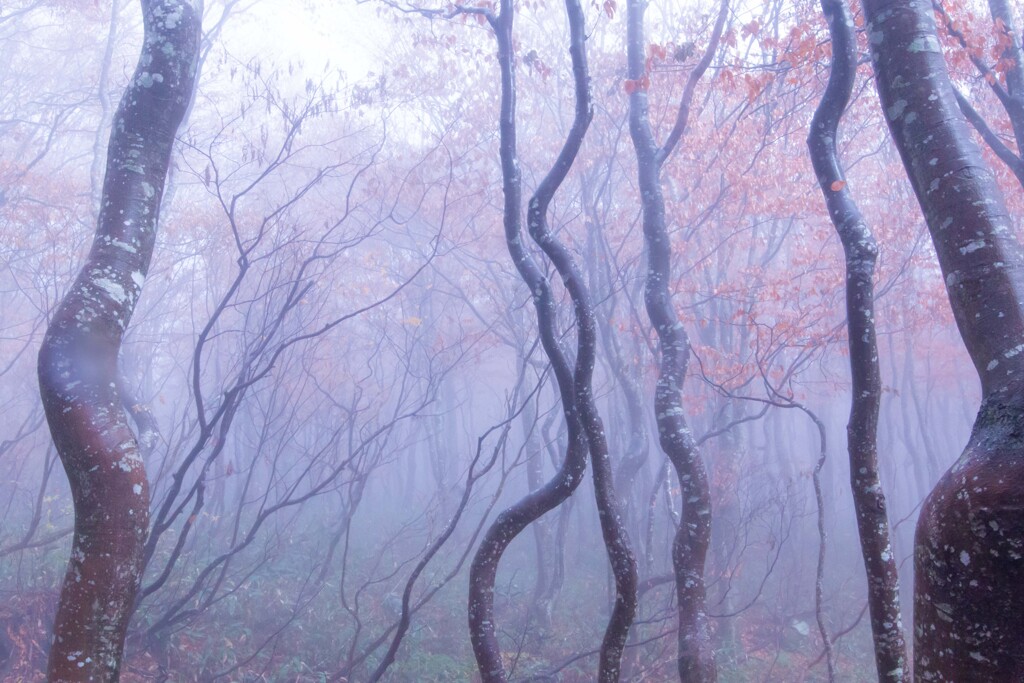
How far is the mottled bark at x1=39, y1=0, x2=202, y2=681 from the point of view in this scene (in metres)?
2.52

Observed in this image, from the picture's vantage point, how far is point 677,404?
5.70m

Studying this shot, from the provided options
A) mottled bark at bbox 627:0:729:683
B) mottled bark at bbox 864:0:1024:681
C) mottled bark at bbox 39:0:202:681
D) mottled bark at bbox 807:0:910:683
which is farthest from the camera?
mottled bark at bbox 627:0:729:683

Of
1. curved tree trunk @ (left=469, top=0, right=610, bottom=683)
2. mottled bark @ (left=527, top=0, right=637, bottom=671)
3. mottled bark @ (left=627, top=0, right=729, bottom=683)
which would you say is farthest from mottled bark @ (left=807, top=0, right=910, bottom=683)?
mottled bark @ (left=627, top=0, right=729, bottom=683)

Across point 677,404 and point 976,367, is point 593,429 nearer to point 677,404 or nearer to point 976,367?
point 677,404

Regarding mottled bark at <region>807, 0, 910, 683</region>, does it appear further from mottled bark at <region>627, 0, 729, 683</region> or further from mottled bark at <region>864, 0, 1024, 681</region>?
mottled bark at <region>627, 0, 729, 683</region>

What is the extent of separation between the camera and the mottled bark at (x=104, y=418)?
252 cm

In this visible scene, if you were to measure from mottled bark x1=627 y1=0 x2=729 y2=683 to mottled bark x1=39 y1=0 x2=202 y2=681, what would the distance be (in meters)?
3.84

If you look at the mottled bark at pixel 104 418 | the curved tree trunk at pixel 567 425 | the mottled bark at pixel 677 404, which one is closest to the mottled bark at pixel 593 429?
the curved tree trunk at pixel 567 425

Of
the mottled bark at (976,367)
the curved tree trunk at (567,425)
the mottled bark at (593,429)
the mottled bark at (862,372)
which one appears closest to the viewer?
the mottled bark at (976,367)

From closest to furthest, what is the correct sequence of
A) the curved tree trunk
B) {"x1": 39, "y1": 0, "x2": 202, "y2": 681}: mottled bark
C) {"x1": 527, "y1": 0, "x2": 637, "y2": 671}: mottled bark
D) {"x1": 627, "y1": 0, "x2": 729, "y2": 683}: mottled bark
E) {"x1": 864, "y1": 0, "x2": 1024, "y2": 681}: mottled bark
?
1. {"x1": 864, "y1": 0, "x2": 1024, "y2": 681}: mottled bark
2. {"x1": 39, "y1": 0, "x2": 202, "y2": 681}: mottled bark
3. {"x1": 527, "y1": 0, "x2": 637, "y2": 671}: mottled bark
4. the curved tree trunk
5. {"x1": 627, "y1": 0, "x2": 729, "y2": 683}: mottled bark

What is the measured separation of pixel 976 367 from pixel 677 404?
12.4 ft

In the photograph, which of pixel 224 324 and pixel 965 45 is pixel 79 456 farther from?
pixel 224 324

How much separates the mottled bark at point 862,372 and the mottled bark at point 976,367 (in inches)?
56.4

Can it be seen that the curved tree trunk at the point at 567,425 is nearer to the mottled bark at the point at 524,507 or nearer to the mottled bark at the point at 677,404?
the mottled bark at the point at 524,507
